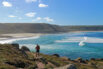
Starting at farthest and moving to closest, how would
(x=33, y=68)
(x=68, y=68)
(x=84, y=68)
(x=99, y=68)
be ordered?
1. (x=99, y=68)
2. (x=84, y=68)
3. (x=33, y=68)
4. (x=68, y=68)

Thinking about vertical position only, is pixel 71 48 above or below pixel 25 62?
below

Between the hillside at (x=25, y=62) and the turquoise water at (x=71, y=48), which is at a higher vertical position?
the hillside at (x=25, y=62)

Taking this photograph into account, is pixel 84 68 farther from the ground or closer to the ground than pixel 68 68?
closer to the ground

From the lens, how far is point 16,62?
38.0 ft

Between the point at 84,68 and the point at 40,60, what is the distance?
5570 millimetres

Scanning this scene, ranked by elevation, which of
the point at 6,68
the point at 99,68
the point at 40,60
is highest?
the point at 6,68

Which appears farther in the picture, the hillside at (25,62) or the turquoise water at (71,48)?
the turquoise water at (71,48)

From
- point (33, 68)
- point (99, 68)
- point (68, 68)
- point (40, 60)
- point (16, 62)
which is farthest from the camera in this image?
point (99, 68)

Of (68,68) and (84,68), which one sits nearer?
(68,68)

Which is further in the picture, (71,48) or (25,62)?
(71,48)

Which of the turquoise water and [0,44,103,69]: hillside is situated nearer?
[0,44,103,69]: hillside

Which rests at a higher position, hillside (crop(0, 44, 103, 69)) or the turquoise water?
hillside (crop(0, 44, 103, 69))

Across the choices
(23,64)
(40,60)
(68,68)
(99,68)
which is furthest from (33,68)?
(99,68)

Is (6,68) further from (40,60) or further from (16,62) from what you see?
(40,60)
